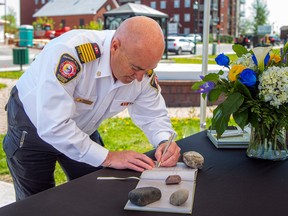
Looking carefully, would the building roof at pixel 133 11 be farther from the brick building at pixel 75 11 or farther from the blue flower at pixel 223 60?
the brick building at pixel 75 11

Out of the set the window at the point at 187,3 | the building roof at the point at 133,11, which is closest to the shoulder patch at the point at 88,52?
the building roof at the point at 133,11

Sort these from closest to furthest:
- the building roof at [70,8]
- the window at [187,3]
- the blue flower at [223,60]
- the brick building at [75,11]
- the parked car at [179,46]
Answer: the blue flower at [223,60] → the parked car at [179,46] → the brick building at [75,11] → the building roof at [70,8] → the window at [187,3]

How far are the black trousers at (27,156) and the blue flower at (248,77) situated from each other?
83 cm

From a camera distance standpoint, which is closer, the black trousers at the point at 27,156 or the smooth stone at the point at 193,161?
the smooth stone at the point at 193,161

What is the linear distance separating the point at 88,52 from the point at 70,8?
5407 centimetres

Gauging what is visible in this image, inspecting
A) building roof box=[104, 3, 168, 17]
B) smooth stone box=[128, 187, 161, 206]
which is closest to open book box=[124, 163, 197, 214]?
smooth stone box=[128, 187, 161, 206]

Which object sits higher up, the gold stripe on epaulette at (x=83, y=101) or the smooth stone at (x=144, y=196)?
the gold stripe on epaulette at (x=83, y=101)

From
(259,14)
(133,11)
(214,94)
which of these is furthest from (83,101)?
Result: (259,14)

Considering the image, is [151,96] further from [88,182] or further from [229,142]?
[88,182]

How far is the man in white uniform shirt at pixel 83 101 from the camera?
146 cm

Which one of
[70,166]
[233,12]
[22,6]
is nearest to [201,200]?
[70,166]

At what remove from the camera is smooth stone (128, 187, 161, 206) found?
46.5 inches

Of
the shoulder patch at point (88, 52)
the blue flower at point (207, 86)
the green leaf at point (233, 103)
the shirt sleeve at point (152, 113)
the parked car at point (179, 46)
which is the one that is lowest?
the shirt sleeve at point (152, 113)

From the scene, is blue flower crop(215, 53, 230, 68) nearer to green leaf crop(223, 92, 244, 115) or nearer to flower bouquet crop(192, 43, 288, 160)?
flower bouquet crop(192, 43, 288, 160)
